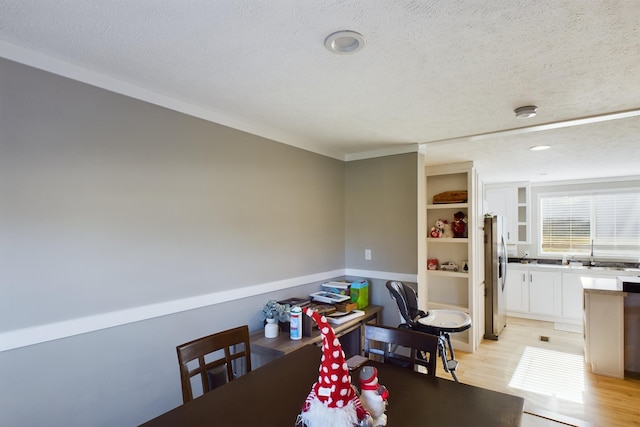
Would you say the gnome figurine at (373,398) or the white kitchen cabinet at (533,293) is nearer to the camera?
the gnome figurine at (373,398)

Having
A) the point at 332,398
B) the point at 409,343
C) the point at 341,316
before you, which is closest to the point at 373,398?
the point at 332,398

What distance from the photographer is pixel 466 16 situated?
1264mm

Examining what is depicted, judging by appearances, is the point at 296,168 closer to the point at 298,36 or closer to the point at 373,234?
the point at 373,234

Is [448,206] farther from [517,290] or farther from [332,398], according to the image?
[332,398]

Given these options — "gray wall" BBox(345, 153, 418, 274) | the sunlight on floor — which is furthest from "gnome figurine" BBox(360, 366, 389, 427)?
the sunlight on floor

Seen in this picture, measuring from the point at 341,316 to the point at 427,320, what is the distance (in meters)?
0.70

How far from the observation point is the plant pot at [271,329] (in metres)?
2.45

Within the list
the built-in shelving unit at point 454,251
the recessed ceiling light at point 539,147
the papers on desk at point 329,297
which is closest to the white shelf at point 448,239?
the built-in shelving unit at point 454,251

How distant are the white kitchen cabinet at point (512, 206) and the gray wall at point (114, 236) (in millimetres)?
4510

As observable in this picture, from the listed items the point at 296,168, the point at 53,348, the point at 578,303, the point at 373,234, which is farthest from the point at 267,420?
the point at 578,303

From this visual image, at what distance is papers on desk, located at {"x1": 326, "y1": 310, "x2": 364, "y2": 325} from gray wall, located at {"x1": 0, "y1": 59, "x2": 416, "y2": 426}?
1.61 ft

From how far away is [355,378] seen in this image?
5.07 feet

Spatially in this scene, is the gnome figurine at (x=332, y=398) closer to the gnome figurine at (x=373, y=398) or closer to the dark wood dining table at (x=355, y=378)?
the gnome figurine at (x=373, y=398)

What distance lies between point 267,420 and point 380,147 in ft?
8.83
